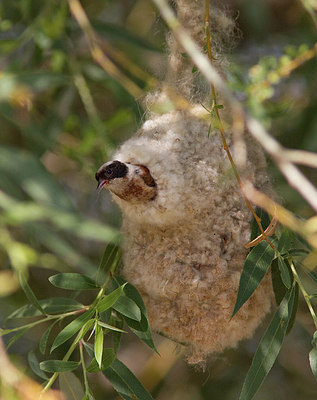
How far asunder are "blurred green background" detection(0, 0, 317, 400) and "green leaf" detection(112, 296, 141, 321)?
10.2 inches

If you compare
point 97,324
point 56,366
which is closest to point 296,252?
point 97,324

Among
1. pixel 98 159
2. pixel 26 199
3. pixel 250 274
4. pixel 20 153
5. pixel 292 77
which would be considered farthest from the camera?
pixel 292 77

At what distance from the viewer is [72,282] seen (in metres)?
1.76

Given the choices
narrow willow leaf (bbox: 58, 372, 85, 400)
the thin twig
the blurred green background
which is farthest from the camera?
the blurred green background

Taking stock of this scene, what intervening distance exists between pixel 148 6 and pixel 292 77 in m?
0.86

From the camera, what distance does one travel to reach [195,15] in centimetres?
195

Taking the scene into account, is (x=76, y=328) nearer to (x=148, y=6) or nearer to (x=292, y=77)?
(x=292, y=77)

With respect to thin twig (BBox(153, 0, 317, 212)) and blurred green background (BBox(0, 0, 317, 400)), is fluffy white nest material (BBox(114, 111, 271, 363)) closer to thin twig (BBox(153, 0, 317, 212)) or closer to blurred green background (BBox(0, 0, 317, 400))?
blurred green background (BBox(0, 0, 317, 400))

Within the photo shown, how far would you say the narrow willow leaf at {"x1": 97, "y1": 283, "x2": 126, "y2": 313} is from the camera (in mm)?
1632

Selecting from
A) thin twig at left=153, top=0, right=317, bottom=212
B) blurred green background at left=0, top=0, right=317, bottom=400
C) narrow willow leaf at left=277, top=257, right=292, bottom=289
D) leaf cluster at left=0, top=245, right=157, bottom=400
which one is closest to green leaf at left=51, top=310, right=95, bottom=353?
leaf cluster at left=0, top=245, right=157, bottom=400

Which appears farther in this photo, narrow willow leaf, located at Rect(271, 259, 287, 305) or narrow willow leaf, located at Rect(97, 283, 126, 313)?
narrow willow leaf, located at Rect(271, 259, 287, 305)

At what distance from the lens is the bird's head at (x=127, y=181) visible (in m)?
1.68

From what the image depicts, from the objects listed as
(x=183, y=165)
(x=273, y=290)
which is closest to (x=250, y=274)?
(x=273, y=290)

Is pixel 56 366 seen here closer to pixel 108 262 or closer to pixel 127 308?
pixel 127 308
